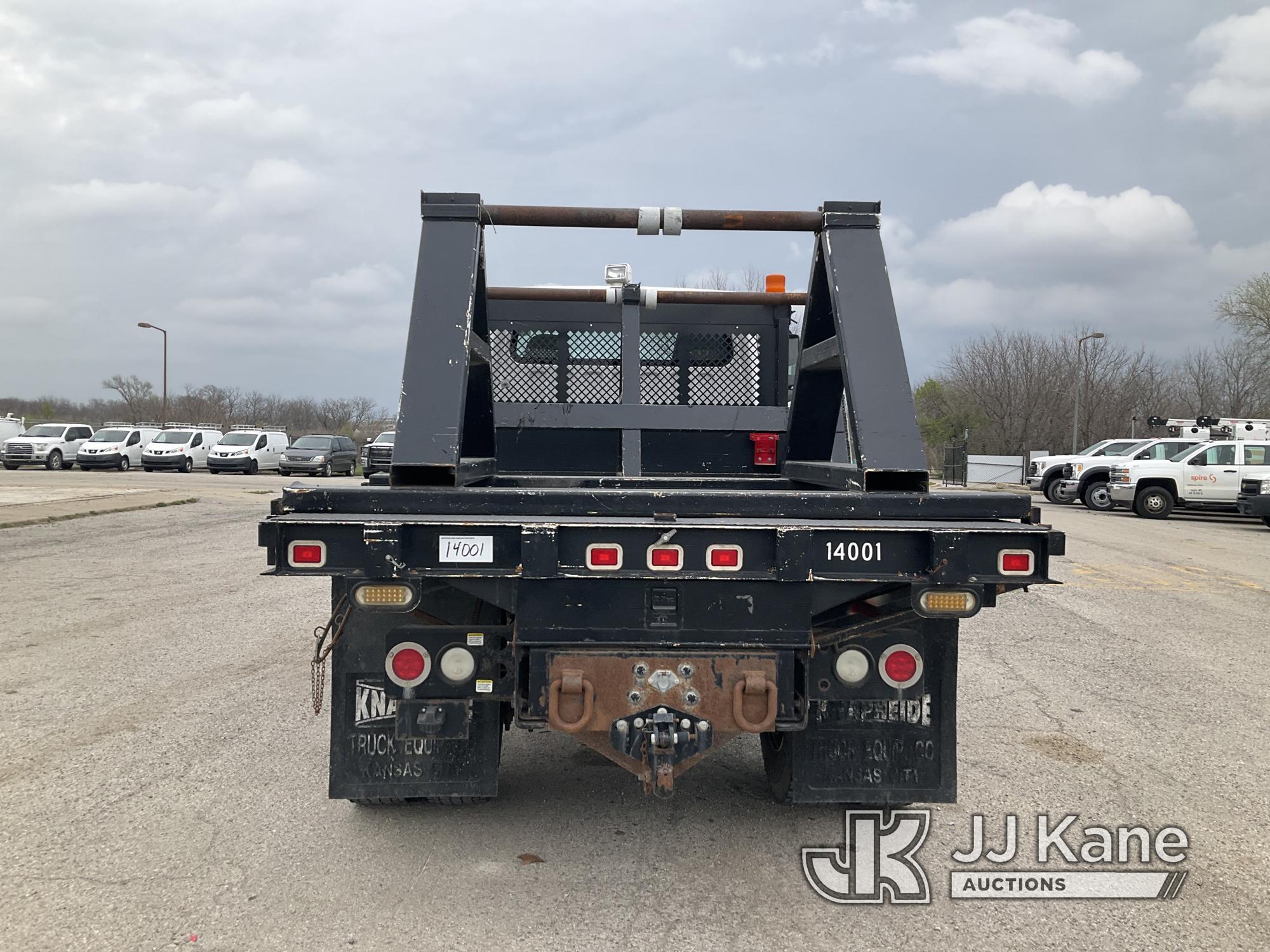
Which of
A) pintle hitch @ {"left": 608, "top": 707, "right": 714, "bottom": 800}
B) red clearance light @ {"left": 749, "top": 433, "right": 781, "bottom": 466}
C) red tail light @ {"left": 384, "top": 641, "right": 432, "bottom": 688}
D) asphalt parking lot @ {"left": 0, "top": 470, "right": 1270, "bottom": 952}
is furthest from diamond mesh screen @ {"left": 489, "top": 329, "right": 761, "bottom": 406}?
pintle hitch @ {"left": 608, "top": 707, "right": 714, "bottom": 800}

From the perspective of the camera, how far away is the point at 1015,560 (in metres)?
3.05

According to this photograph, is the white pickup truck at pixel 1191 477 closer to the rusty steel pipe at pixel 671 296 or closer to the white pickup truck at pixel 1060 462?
the white pickup truck at pixel 1060 462

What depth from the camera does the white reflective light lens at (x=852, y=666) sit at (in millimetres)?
3348

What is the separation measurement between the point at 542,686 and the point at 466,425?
6.16 feet

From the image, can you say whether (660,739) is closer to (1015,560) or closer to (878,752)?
(878,752)

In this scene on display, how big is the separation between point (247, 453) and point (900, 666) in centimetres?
3496

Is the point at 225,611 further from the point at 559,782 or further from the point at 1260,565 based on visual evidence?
the point at 1260,565

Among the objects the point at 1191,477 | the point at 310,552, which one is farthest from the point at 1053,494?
the point at 310,552

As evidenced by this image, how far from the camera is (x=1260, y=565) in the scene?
13391 mm

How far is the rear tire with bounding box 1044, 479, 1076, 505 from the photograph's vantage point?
25.3 metres

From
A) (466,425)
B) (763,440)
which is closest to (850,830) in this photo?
(763,440)

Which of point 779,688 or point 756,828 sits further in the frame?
point 756,828

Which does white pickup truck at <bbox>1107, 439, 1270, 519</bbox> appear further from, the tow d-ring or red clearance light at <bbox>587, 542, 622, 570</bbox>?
red clearance light at <bbox>587, 542, 622, 570</bbox>

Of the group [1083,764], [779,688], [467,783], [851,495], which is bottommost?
[1083,764]
